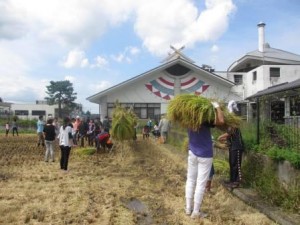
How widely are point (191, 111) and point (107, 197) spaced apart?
2619mm

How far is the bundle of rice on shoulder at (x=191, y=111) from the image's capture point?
6.68 m

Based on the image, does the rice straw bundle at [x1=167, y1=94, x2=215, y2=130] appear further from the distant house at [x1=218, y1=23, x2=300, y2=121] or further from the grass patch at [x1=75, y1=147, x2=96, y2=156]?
the distant house at [x1=218, y1=23, x2=300, y2=121]

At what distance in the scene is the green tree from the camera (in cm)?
8406

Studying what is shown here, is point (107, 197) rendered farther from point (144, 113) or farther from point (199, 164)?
point (144, 113)

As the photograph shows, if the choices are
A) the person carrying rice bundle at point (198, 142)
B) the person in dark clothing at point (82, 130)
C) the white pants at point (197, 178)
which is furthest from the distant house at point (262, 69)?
the white pants at point (197, 178)

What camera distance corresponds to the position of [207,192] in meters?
8.61

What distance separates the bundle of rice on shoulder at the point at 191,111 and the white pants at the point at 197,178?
1.61ft

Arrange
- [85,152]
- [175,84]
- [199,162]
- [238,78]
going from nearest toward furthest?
[199,162]
[85,152]
[175,84]
[238,78]

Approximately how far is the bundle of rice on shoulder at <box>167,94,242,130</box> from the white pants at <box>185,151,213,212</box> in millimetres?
489

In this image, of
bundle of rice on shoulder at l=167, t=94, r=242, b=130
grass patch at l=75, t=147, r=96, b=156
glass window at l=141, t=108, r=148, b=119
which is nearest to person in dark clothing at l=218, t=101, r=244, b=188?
bundle of rice on shoulder at l=167, t=94, r=242, b=130

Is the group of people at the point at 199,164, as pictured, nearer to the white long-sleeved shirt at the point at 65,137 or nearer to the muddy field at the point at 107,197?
the muddy field at the point at 107,197

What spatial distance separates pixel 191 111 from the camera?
22.2 feet

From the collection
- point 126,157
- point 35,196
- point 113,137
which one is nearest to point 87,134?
point 113,137

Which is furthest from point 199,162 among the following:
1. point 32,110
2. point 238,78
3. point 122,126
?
point 32,110
